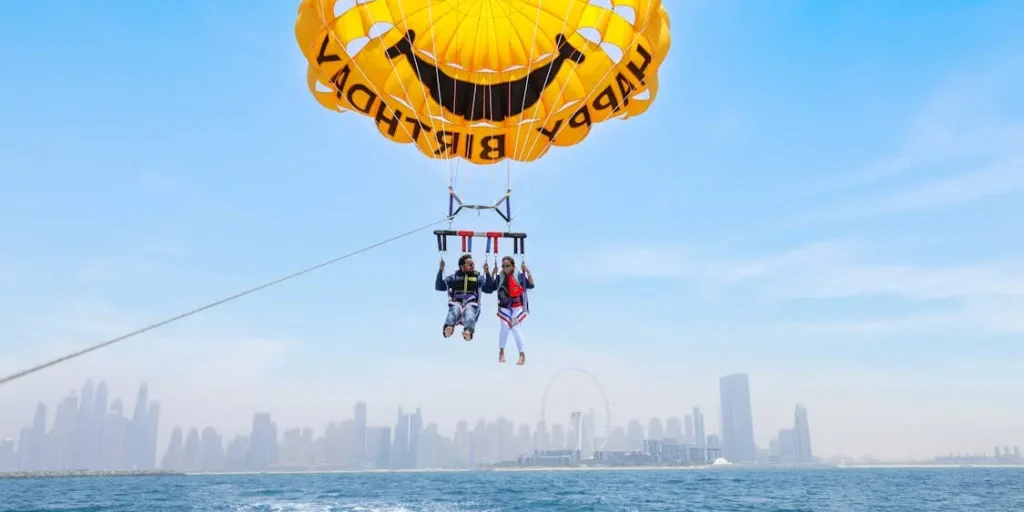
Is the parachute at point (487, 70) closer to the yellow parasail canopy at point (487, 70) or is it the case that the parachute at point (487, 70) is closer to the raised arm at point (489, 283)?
the yellow parasail canopy at point (487, 70)

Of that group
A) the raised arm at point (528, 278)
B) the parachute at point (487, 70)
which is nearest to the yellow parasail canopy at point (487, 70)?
the parachute at point (487, 70)

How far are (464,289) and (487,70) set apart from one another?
5.42 meters

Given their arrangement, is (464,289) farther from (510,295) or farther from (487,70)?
(487,70)

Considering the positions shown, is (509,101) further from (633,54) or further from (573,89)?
(633,54)

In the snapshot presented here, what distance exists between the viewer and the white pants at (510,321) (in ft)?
36.7

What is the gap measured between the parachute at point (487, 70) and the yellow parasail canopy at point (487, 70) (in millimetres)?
21

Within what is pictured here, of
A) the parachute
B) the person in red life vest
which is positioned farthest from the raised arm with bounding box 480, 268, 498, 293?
the parachute

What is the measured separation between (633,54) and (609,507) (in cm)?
2891

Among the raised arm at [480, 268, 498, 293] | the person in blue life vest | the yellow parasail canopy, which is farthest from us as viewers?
the yellow parasail canopy

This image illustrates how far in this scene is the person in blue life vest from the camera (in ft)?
35.0

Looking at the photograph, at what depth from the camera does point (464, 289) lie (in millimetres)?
10742

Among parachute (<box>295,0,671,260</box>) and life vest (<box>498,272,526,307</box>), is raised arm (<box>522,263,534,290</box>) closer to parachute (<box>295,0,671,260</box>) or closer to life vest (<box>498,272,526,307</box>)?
life vest (<box>498,272,526,307</box>)

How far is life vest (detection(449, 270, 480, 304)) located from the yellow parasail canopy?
3.38 metres

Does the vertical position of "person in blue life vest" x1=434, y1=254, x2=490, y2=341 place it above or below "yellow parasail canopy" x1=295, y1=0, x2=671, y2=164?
below
